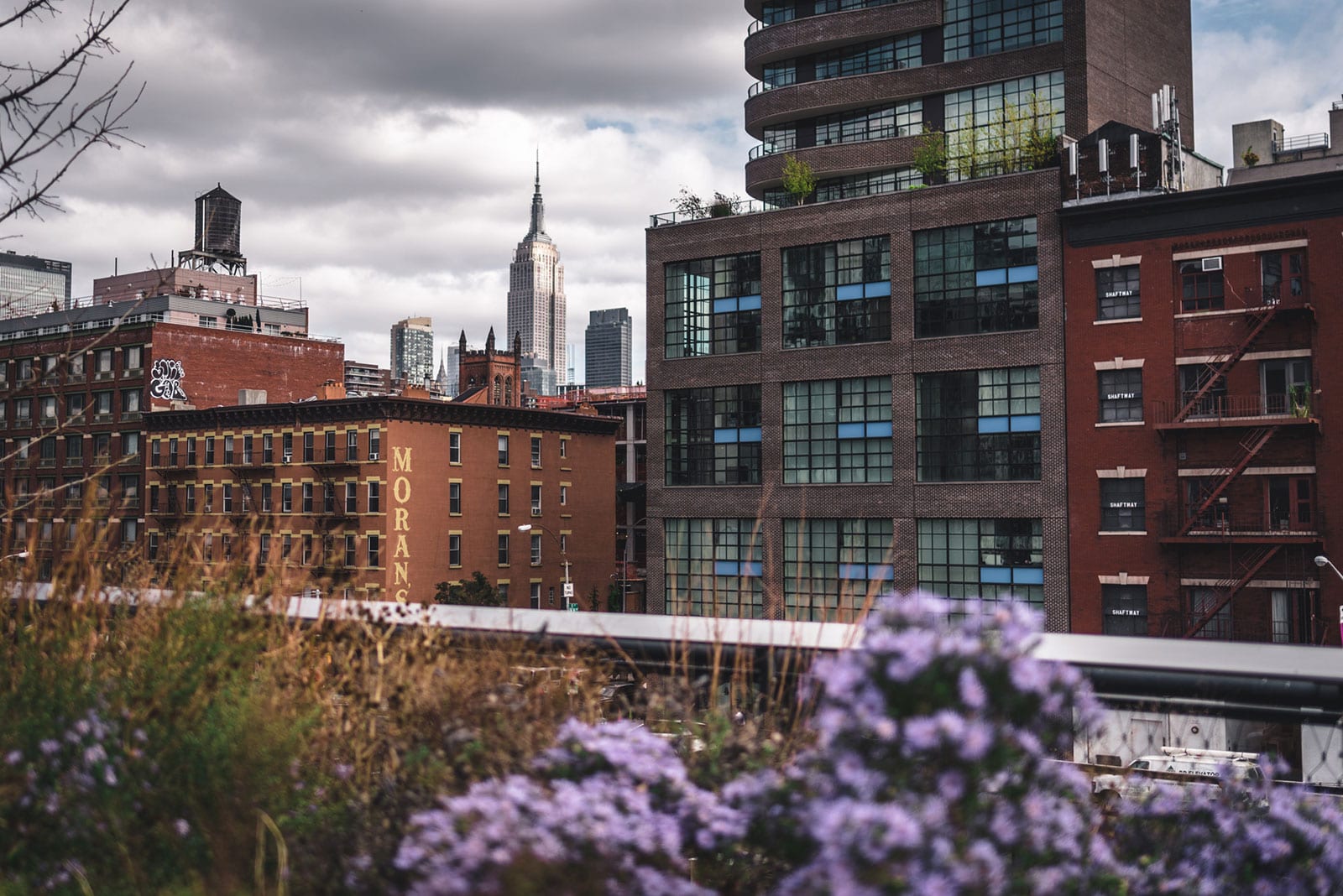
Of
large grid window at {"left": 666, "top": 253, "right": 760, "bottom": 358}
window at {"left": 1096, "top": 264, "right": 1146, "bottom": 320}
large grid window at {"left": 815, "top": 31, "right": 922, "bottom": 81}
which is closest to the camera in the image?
window at {"left": 1096, "top": 264, "right": 1146, "bottom": 320}

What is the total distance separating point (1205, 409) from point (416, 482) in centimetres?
4287

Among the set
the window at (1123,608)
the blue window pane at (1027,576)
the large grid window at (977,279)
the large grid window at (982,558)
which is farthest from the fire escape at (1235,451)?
the large grid window at (977,279)

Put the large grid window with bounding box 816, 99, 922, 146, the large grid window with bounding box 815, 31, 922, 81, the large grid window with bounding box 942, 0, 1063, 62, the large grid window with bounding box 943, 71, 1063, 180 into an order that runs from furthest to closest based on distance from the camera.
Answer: the large grid window with bounding box 816, 99, 922, 146 < the large grid window with bounding box 815, 31, 922, 81 < the large grid window with bounding box 942, 0, 1063, 62 < the large grid window with bounding box 943, 71, 1063, 180

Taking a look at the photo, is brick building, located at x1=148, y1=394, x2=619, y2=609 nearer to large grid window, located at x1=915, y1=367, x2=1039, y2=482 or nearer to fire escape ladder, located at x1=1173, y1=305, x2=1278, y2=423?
large grid window, located at x1=915, y1=367, x2=1039, y2=482

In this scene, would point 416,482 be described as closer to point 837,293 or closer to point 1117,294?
point 837,293

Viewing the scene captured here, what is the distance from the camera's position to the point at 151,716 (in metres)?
5.72

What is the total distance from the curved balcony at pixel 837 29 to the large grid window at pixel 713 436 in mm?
18545

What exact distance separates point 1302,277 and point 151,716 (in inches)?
1741

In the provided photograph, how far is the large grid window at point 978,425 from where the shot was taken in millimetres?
47531

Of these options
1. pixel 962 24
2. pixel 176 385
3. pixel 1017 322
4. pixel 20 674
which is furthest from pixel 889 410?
pixel 176 385

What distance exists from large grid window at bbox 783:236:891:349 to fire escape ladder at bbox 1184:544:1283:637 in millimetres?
16989

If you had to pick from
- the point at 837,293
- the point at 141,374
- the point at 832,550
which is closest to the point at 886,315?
the point at 837,293

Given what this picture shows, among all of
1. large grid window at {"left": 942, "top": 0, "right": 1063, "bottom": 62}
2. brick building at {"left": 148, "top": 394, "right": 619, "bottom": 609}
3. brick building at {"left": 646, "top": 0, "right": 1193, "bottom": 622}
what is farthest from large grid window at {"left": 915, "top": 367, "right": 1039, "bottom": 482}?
brick building at {"left": 148, "top": 394, "right": 619, "bottom": 609}

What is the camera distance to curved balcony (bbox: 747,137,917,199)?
195 ft
